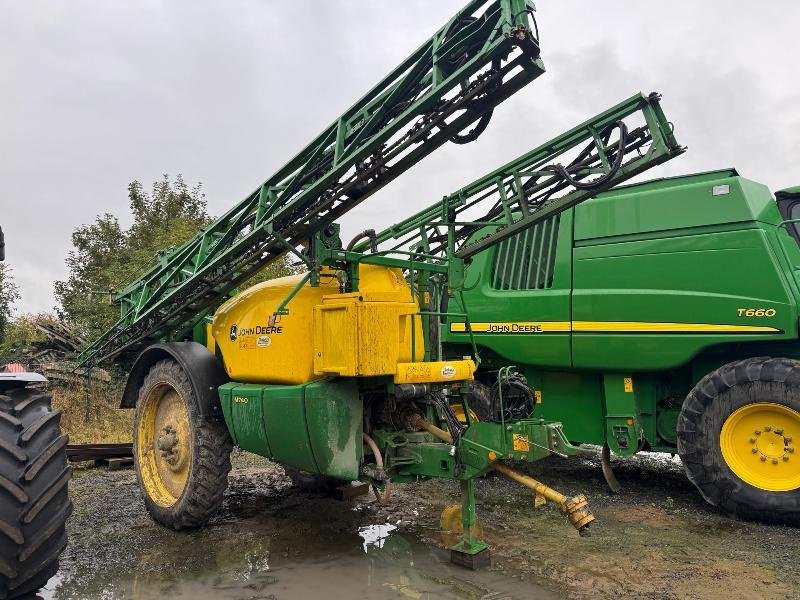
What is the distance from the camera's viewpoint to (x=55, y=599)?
3766mm

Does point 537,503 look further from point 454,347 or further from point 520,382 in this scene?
point 454,347

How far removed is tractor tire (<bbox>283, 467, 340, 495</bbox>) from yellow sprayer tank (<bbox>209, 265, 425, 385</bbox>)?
5.16 feet

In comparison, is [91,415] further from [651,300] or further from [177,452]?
[651,300]

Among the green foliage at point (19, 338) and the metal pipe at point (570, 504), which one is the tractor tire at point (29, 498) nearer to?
the metal pipe at point (570, 504)

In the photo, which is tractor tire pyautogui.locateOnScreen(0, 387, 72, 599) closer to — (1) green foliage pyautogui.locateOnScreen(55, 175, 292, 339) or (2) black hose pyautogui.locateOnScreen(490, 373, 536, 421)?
(2) black hose pyautogui.locateOnScreen(490, 373, 536, 421)

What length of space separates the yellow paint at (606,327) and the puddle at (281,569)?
8.20 feet

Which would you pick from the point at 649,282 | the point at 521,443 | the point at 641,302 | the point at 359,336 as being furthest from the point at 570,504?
the point at 649,282

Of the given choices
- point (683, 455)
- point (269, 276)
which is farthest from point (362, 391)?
point (269, 276)

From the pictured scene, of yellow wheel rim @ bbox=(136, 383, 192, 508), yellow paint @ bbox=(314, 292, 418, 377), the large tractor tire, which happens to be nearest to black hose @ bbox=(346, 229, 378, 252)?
yellow paint @ bbox=(314, 292, 418, 377)

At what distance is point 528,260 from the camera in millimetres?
Answer: 6797

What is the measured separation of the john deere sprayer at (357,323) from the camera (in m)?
4.05

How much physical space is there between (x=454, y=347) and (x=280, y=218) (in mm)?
3560

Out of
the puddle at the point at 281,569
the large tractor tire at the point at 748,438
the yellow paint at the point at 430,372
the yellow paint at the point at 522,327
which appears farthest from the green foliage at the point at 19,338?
the large tractor tire at the point at 748,438

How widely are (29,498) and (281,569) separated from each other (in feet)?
5.56
